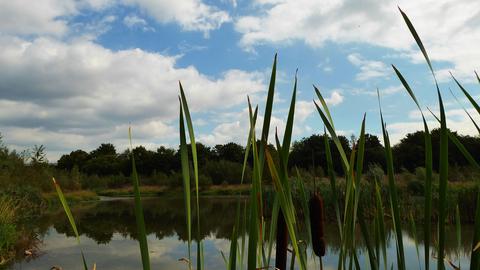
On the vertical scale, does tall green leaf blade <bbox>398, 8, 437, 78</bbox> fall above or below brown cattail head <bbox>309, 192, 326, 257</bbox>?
above

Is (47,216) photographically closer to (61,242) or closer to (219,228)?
(61,242)

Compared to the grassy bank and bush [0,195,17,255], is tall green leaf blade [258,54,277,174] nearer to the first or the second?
bush [0,195,17,255]

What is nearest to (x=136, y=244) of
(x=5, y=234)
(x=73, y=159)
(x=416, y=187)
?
(x=5, y=234)

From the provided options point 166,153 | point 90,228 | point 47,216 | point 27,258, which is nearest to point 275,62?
point 27,258

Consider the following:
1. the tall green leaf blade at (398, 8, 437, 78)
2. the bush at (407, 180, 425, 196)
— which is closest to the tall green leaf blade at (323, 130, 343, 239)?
the tall green leaf blade at (398, 8, 437, 78)

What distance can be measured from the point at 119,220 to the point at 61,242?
3.42 meters

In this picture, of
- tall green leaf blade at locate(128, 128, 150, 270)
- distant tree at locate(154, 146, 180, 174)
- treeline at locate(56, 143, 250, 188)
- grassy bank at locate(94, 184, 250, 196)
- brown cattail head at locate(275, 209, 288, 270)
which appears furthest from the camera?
distant tree at locate(154, 146, 180, 174)

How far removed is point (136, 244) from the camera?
27.5ft

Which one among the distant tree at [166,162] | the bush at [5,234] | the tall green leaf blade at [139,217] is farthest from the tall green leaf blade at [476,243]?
the distant tree at [166,162]

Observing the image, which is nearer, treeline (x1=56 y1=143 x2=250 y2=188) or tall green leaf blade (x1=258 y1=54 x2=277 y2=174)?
tall green leaf blade (x1=258 y1=54 x2=277 y2=174)

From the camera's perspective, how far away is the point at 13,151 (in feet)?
58.2

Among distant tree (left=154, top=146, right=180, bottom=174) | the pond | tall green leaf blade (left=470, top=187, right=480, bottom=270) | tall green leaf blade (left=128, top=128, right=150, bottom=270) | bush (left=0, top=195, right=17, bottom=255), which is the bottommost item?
the pond

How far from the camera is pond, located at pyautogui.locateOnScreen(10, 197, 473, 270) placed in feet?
20.7

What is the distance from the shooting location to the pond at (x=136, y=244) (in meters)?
6.31
